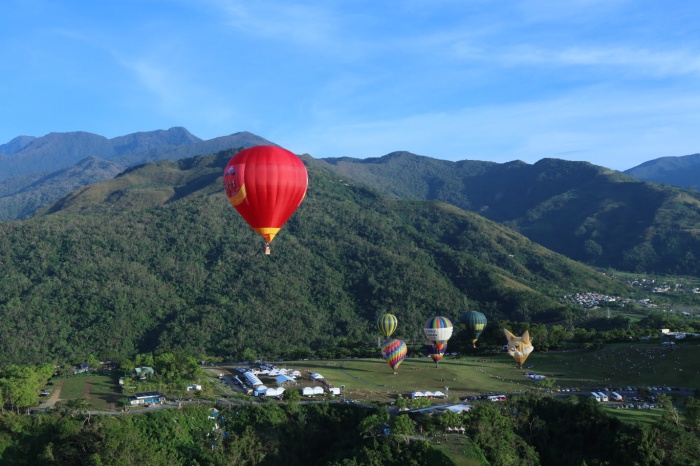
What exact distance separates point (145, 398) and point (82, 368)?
19.5 metres

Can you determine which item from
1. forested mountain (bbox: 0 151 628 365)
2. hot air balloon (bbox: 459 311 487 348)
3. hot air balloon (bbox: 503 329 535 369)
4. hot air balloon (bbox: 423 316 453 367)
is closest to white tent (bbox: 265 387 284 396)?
hot air balloon (bbox: 423 316 453 367)

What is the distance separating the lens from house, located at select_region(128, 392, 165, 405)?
160ft

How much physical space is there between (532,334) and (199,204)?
126m

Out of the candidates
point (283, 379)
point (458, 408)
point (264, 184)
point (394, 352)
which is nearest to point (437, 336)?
point (394, 352)

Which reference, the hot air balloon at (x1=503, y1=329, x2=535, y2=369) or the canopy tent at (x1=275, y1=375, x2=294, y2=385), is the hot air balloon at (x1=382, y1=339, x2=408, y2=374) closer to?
the canopy tent at (x1=275, y1=375, x2=294, y2=385)

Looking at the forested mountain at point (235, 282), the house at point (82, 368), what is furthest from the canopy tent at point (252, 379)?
the forested mountain at point (235, 282)

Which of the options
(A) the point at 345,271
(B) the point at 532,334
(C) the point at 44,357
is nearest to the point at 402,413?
(B) the point at 532,334

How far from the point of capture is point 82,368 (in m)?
64.2

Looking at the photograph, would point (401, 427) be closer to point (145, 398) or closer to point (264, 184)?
point (264, 184)

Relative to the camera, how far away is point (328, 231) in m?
170

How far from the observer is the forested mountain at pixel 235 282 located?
4264 inches

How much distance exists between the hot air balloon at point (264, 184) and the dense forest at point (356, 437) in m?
14.4

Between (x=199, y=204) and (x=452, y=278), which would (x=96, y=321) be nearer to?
(x=199, y=204)

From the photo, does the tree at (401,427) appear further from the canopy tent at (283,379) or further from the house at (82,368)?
the house at (82,368)
